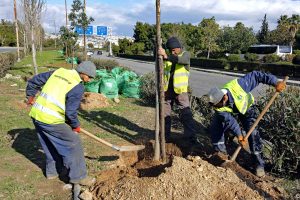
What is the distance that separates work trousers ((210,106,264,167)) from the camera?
4.87m

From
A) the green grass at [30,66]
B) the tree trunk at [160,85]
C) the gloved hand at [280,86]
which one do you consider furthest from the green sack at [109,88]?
the green grass at [30,66]

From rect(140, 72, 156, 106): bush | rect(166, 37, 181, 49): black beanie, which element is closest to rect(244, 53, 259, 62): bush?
rect(140, 72, 156, 106): bush

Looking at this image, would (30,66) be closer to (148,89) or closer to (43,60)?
(43,60)

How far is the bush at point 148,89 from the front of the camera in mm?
9844

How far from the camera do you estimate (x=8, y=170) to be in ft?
16.1

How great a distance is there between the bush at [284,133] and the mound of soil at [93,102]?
4.94 meters

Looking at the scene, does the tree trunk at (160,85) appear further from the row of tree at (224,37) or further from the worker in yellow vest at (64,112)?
the row of tree at (224,37)

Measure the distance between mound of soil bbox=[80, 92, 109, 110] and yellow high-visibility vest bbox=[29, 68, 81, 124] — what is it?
182 inches

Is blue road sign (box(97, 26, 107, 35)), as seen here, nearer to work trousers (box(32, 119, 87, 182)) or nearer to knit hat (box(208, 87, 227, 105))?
knit hat (box(208, 87, 227, 105))

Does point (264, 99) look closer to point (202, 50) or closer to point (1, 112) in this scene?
point (1, 112)

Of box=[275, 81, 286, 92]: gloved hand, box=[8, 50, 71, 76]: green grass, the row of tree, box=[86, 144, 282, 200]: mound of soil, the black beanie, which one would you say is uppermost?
the row of tree

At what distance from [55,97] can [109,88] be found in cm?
638

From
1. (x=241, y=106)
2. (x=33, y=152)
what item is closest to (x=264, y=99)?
(x=241, y=106)

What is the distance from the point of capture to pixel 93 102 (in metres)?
9.23
